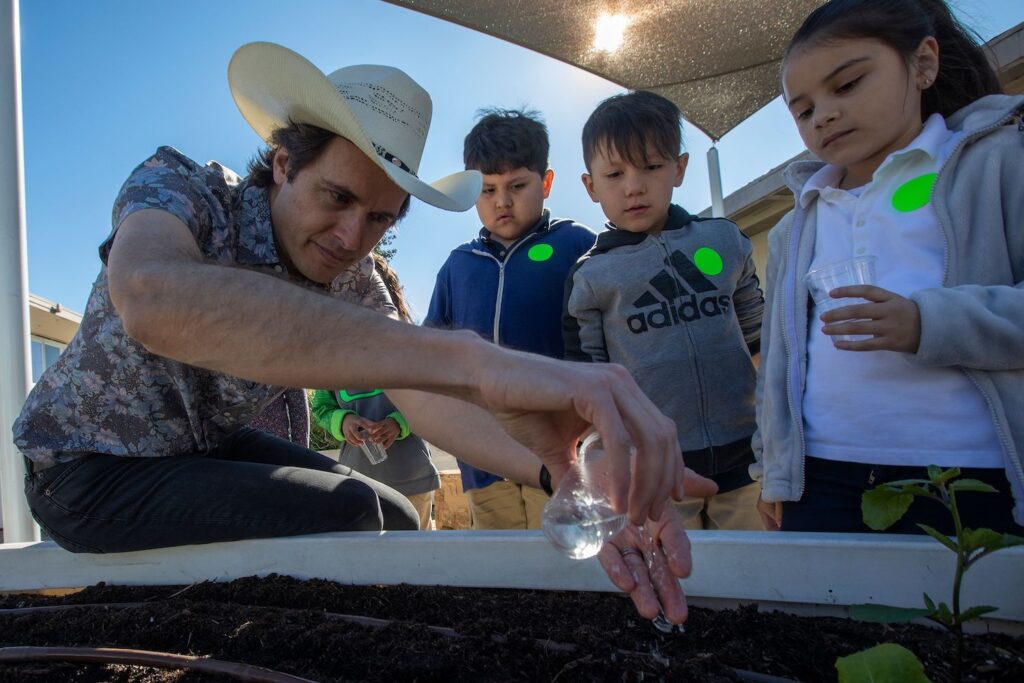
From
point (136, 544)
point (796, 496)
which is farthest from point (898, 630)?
point (136, 544)

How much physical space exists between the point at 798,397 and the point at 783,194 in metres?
4.37

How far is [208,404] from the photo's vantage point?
2.04 meters

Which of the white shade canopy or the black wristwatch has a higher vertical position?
the white shade canopy

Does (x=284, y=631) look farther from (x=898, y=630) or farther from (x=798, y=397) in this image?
(x=798, y=397)

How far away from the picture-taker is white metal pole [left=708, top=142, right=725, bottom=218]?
4.86 m

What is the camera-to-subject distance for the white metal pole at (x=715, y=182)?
486 centimetres

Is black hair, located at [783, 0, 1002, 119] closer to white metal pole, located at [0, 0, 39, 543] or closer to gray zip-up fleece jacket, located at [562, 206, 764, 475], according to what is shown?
gray zip-up fleece jacket, located at [562, 206, 764, 475]

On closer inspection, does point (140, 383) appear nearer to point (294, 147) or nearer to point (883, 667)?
point (294, 147)

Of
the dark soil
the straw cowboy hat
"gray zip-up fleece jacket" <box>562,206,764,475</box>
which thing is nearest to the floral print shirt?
the straw cowboy hat

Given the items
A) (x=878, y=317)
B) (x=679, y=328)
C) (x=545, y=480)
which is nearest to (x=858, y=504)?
(x=878, y=317)

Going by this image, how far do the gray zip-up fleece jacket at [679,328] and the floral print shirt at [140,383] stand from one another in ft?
2.89

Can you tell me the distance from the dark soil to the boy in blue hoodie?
4.16 feet

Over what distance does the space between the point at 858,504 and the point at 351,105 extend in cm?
167

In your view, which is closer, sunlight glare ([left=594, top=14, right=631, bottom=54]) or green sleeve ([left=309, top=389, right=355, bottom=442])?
green sleeve ([left=309, top=389, right=355, bottom=442])
